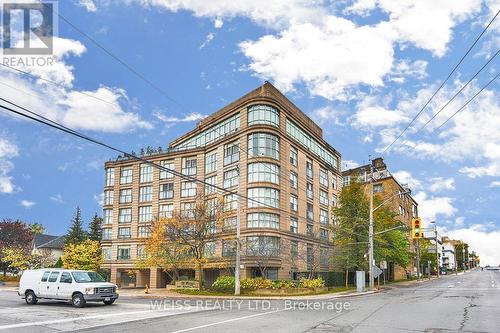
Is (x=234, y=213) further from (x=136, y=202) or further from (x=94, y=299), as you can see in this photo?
(x=94, y=299)

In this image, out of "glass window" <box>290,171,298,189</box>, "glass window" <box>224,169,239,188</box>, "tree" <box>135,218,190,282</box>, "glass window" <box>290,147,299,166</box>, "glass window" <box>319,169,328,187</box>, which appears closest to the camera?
"tree" <box>135,218,190,282</box>

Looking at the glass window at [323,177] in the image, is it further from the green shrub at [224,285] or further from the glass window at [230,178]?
the green shrub at [224,285]

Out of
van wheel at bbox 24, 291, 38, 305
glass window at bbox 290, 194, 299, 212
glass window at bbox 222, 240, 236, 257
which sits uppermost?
glass window at bbox 290, 194, 299, 212

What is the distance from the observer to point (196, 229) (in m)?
39.8

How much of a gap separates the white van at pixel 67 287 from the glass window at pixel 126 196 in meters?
42.3

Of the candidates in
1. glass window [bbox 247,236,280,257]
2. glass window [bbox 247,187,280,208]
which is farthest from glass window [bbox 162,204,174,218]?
glass window [bbox 247,236,280,257]

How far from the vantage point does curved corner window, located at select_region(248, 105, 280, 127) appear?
52.0 meters

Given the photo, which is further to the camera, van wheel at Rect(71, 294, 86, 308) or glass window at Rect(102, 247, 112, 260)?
glass window at Rect(102, 247, 112, 260)

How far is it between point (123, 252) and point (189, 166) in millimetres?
16133

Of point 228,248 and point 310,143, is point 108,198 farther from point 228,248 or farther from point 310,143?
point 310,143

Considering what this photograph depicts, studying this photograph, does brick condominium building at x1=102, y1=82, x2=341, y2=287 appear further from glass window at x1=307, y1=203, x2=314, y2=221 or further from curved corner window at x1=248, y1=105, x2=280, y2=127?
glass window at x1=307, y1=203, x2=314, y2=221

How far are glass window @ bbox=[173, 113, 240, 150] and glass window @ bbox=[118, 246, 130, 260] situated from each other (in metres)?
16.4

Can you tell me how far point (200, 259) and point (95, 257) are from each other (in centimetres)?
3271

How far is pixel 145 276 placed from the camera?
6450cm
